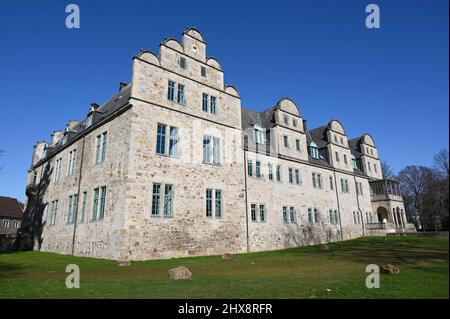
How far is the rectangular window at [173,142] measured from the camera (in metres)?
20.2

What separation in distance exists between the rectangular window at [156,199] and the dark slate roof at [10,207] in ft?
175

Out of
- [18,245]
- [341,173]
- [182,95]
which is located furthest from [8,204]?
[341,173]

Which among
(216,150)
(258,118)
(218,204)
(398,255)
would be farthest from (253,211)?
(398,255)

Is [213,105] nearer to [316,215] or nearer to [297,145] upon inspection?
[297,145]

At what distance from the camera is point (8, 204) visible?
59625 millimetres

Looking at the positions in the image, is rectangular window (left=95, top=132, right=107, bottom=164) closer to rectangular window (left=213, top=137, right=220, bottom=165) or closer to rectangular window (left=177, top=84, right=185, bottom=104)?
rectangular window (left=177, top=84, right=185, bottom=104)

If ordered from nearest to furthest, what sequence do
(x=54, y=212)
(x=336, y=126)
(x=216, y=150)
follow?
(x=216, y=150) → (x=54, y=212) → (x=336, y=126)

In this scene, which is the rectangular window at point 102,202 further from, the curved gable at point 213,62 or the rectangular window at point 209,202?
the curved gable at point 213,62

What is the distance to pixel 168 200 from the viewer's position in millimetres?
19156

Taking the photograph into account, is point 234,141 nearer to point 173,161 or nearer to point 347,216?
point 173,161

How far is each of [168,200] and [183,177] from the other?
195cm

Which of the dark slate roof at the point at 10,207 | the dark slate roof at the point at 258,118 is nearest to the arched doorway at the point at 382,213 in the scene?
the dark slate roof at the point at 258,118

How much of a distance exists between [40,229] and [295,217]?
82.5 feet

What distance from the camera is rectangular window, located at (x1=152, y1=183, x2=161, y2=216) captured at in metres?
18.4
